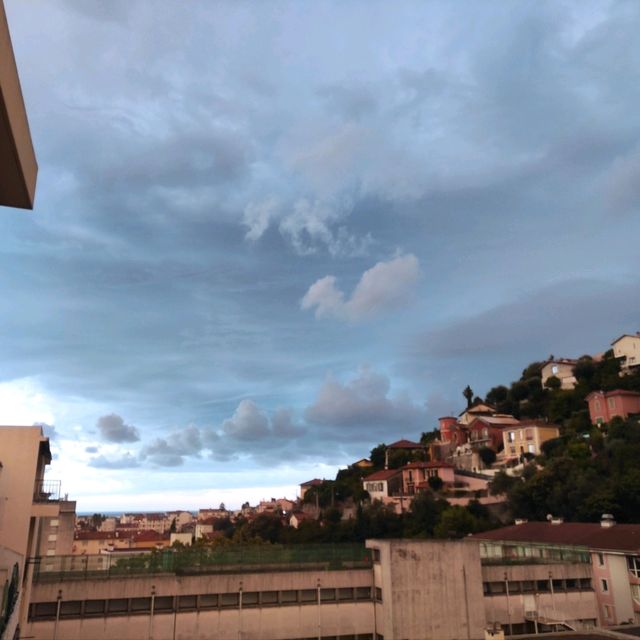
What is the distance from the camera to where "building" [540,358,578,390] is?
342 feet

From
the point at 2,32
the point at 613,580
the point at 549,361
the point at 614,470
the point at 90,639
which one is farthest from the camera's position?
the point at 549,361

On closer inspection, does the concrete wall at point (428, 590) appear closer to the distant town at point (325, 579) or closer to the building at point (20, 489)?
the distant town at point (325, 579)

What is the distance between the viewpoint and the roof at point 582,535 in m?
36.9

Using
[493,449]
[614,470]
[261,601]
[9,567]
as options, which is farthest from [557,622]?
[493,449]

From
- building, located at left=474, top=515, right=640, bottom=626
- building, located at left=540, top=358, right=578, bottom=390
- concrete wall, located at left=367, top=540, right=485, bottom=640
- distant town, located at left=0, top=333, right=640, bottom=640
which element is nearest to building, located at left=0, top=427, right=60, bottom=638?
distant town, located at left=0, top=333, right=640, bottom=640

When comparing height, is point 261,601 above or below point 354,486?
below

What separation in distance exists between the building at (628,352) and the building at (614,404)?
12206 mm

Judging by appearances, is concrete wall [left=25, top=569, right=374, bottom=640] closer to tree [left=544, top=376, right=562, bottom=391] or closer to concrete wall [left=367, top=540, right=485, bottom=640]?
concrete wall [left=367, top=540, right=485, bottom=640]

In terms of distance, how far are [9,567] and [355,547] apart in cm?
2229

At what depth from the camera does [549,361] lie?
114 m

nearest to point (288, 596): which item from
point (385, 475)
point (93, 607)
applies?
point (93, 607)

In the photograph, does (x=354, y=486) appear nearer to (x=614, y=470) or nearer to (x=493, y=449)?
(x=493, y=449)

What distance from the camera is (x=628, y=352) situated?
97.1 m

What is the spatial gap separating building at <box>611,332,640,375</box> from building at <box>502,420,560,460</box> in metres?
17.2
